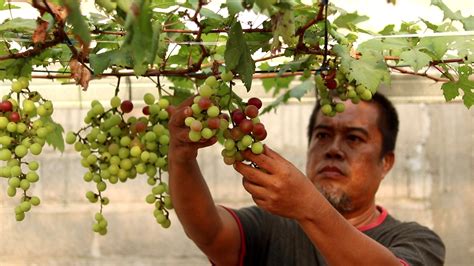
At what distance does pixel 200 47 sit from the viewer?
1.52 m

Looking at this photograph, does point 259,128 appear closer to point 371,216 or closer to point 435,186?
point 371,216

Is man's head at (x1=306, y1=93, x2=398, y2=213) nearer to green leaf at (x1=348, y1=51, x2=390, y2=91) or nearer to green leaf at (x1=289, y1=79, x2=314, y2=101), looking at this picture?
green leaf at (x1=289, y1=79, x2=314, y2=101)

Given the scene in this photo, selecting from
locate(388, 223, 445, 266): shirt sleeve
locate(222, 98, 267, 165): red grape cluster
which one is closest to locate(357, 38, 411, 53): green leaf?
locate(222, 98, 267, 165): red grape cluster

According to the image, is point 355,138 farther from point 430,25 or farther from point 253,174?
point 253,174

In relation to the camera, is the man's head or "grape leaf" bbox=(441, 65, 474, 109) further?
the man's head

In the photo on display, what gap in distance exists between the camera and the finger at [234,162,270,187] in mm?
1370

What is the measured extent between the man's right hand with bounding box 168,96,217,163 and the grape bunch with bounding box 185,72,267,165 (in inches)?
1.4

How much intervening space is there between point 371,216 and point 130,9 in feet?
4.78

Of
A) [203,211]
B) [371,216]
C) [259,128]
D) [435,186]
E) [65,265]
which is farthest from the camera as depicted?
[435,186]

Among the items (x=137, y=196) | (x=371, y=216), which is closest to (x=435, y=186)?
(x=371, y=216)

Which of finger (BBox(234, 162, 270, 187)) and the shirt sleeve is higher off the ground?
finger (BBox(234, 162, 270, 187))

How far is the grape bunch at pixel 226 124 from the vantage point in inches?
51.2

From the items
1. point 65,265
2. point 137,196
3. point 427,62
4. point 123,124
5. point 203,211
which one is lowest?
point 65,265

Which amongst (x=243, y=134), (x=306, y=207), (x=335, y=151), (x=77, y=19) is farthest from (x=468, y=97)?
(x=77, y=19)
